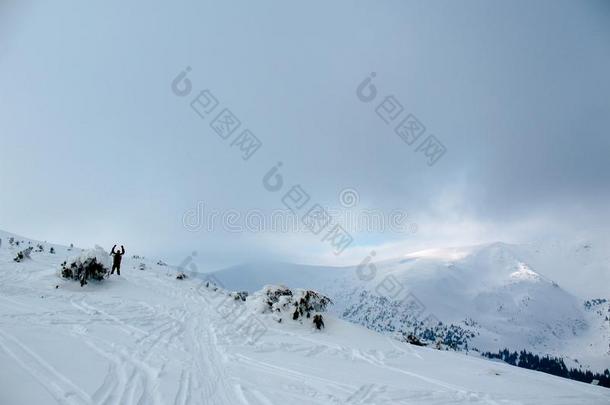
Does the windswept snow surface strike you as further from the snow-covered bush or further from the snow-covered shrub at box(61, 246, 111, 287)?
the snow-covered shrub at box(61, 246, 111, 287)

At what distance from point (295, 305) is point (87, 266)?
42.1ft

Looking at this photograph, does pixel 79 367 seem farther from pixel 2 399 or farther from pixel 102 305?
pixel 102 305

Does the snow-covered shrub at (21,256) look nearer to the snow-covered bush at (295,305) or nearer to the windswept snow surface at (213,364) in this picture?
the windswept snow surface at (213,364)

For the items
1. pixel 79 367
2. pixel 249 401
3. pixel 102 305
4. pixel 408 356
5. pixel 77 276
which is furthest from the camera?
pixel 77 276

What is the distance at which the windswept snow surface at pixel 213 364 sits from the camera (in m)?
6.34

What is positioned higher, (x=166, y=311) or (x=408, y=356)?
(x=408, y=356)

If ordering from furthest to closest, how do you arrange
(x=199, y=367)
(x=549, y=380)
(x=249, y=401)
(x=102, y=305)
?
(x=102, y=305) → (x=549, y=380) → (x=199, y=367) → (x=249, y=401)

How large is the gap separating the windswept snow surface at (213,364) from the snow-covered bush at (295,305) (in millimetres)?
676

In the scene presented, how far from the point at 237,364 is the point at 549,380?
9.44 meters

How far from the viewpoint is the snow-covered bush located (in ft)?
53.4

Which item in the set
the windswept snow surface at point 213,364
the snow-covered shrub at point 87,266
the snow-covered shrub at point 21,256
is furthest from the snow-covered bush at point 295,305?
the snow-covered shrub at point 21,256

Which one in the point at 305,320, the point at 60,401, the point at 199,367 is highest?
the point at 305,320

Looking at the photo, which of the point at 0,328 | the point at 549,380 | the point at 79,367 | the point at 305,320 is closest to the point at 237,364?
the point at 79,367

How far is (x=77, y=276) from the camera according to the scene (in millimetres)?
18984
